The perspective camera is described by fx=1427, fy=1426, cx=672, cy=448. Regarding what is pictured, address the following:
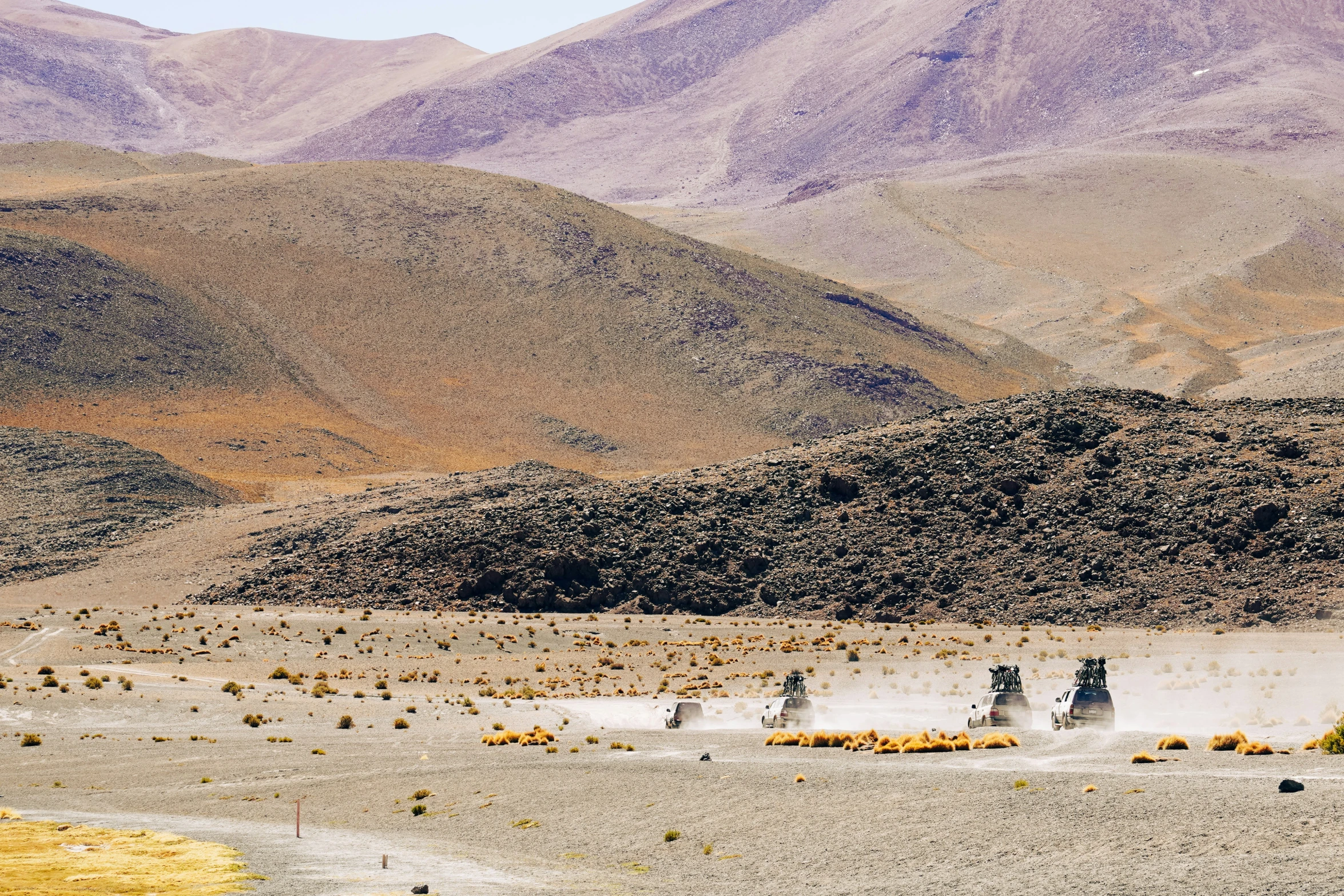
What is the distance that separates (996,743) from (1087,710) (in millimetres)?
3568

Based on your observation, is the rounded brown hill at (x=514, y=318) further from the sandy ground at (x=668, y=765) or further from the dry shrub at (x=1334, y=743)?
the dry shrub at (x=1334, y=743)

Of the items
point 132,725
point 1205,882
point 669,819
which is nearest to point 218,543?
point 132,725

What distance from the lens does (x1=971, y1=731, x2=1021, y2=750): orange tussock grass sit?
2495cm

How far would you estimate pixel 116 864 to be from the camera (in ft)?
62.8

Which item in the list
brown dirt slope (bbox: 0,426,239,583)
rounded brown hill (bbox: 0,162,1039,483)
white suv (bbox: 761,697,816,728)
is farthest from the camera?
rounded brown hill (bbox: 0,162,1039,483)

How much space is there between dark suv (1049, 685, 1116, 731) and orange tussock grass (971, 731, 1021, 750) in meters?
2.71

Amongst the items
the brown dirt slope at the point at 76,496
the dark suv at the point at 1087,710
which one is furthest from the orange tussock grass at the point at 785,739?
the brown dirt slope at the point at 76,496

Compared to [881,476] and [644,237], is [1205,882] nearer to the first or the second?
[881,476]

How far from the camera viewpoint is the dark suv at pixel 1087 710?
27812 mm

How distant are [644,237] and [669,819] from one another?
131 metres

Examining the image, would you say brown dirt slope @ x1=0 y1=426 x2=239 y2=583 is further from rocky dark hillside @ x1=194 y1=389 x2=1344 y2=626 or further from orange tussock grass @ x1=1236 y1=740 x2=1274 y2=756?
orange tussock grass @ x1=1236 y1=740 x2=1274 y2=756

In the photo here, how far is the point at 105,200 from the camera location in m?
138

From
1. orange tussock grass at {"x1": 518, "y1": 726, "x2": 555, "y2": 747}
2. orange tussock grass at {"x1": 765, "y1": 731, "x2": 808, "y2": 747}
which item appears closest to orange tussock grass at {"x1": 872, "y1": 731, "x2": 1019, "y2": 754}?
orange tussock grass at {"x1": 765, "y1": 731, "x2": 808, "y2": 747}

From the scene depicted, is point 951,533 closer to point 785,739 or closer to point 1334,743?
point 785,739
